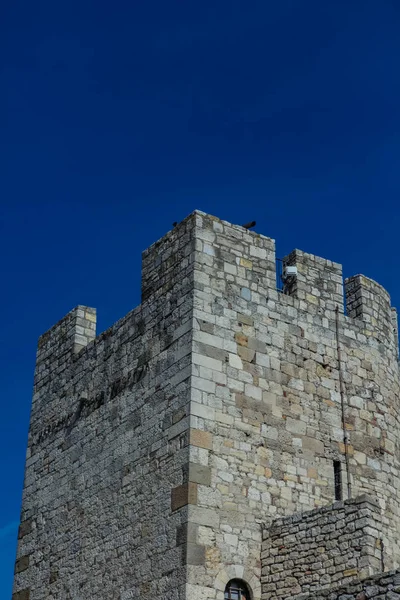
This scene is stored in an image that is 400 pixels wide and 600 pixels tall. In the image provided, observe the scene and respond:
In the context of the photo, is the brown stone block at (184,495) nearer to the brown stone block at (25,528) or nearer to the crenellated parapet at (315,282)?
the crenellated parapet at (315,282)

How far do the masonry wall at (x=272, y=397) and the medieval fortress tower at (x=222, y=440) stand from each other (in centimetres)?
2

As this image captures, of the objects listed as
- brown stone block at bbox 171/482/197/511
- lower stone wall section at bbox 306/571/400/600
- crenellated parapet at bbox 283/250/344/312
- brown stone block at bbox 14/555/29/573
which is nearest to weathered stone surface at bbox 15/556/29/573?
brown stone block at bbox 14/555/29/573

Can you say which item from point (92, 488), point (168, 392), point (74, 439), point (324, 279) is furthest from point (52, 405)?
point (324, 279)

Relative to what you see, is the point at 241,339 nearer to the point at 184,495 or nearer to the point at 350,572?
the point at 184,495

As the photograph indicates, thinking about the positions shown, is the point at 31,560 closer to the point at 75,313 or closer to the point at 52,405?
the point at 52,405

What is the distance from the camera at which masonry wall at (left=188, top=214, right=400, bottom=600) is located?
39.2 ft

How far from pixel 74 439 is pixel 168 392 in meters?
2.67

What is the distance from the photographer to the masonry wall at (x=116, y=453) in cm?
1216

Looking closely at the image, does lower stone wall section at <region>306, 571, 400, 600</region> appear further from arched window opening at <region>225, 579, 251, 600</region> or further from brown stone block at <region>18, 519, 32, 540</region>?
brown stone block at <region>18, 519, 32, 540</region>

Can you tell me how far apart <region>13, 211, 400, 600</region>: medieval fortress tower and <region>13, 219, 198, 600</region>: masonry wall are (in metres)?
0.03

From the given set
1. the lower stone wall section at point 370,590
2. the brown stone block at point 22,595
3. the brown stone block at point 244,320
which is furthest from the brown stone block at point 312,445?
the brown stone block at point 22,595

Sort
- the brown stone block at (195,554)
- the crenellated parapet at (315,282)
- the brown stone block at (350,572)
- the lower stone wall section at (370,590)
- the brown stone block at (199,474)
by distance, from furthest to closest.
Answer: the crenellated parapet at (315,282) → the brown stone block at (199,474) → the brown stone block at (195,554) → the brown stone block at (350,572) → the lower stone wall section at (370,590)

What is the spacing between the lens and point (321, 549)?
11523 millimetres

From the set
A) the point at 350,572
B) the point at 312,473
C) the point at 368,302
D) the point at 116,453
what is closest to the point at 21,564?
the point at 116,453
